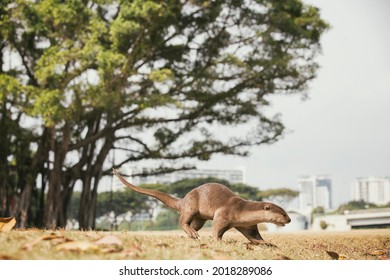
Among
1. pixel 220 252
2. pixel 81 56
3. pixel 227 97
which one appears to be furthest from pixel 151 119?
pixel 220 252

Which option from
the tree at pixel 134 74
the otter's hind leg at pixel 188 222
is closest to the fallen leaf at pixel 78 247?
the otter's hind leg at pixel 188 222

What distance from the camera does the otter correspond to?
9.23ft

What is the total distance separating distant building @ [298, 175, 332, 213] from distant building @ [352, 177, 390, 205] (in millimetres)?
635

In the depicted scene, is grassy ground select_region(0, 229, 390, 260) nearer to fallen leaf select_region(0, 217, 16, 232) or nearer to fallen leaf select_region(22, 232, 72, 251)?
fallen leaf select_region(22, 232, 72, 251)

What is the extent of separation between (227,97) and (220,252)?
6306 mm

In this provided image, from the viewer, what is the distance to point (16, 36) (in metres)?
8.38

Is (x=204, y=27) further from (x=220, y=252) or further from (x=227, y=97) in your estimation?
(x=220, y=252)

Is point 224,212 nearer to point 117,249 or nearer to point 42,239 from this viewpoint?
point 117,249

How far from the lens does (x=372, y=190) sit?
1388cm

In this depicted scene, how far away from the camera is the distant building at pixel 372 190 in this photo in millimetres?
12945

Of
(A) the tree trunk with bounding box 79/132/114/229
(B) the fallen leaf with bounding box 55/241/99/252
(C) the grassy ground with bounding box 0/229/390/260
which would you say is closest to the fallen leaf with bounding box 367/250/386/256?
(C) the grassy ground with bounding box 0/229/390/260
